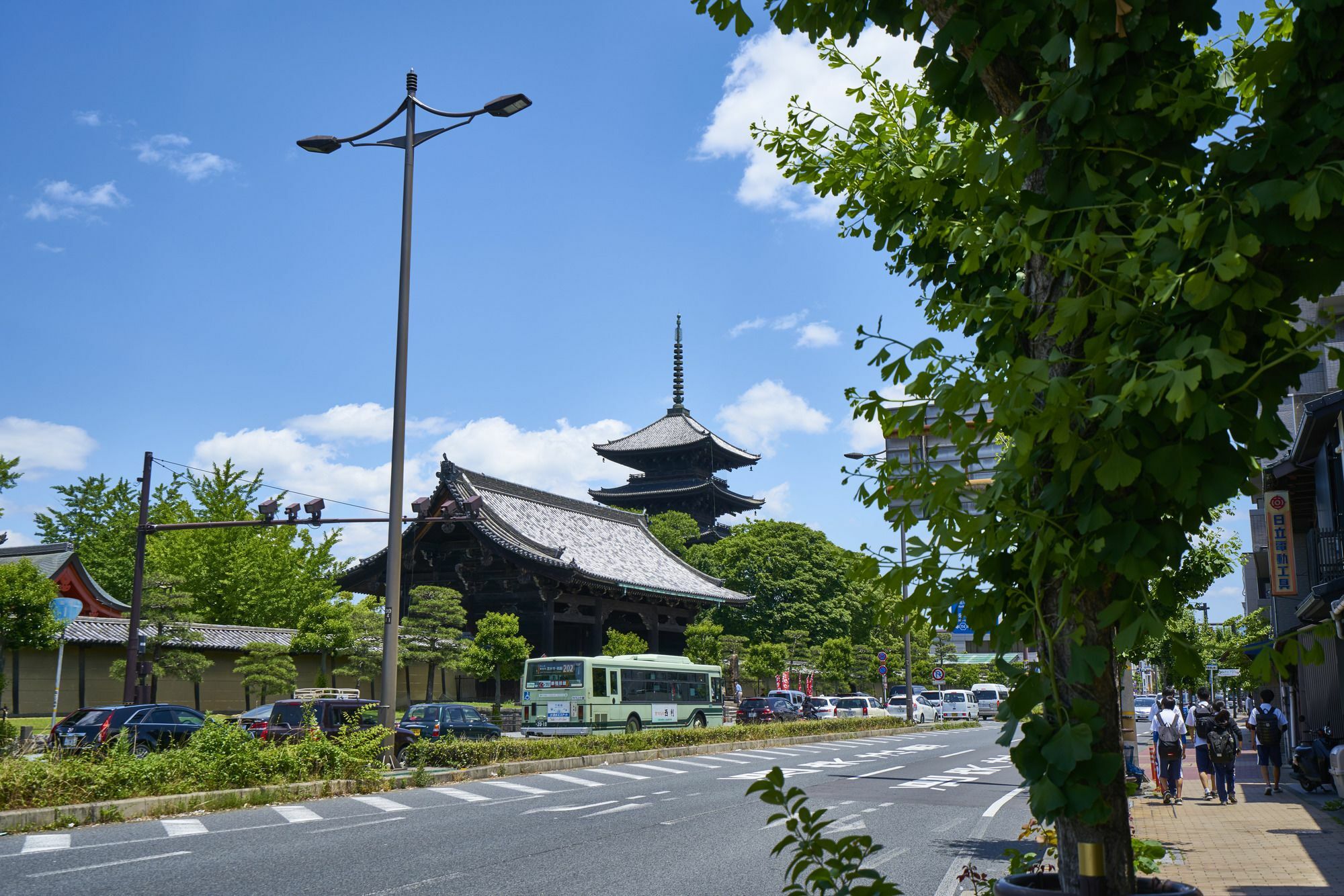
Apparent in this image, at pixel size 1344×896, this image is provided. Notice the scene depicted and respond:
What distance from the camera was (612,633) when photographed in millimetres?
41344

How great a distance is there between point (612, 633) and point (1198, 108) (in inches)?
1545

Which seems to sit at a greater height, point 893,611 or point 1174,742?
point 893,611

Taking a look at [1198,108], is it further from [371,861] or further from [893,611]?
[371,861]

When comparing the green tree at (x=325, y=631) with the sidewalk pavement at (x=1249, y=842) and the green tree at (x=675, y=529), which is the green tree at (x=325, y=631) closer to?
the sidewalk pavement at (x=1249, y=842)

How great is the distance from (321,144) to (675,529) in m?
51.4

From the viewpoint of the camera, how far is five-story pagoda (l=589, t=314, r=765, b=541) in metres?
71.9

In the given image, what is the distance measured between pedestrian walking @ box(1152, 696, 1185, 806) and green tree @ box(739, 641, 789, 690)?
110 feet

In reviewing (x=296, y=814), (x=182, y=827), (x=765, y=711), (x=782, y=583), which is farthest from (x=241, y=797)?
(x=782, y=583)

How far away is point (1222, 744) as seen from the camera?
51.2 feet

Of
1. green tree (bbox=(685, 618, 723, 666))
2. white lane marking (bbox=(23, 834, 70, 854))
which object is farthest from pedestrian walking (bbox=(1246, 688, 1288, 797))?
green tree (bbox=(685, 618, 723, 666))

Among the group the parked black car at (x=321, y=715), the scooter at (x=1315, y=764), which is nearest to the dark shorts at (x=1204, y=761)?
the scooter at (x=1315, y=764)

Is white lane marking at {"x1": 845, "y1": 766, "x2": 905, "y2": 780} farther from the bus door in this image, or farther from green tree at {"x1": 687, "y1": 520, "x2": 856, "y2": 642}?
green tree at {"x1": 687, "y1": 520, "x2": 856, "y2": 642}

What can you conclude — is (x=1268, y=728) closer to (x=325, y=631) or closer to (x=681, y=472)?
(x=325, y=631)

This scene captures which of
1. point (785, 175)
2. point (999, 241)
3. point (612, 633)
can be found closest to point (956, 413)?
point (999, 241)
